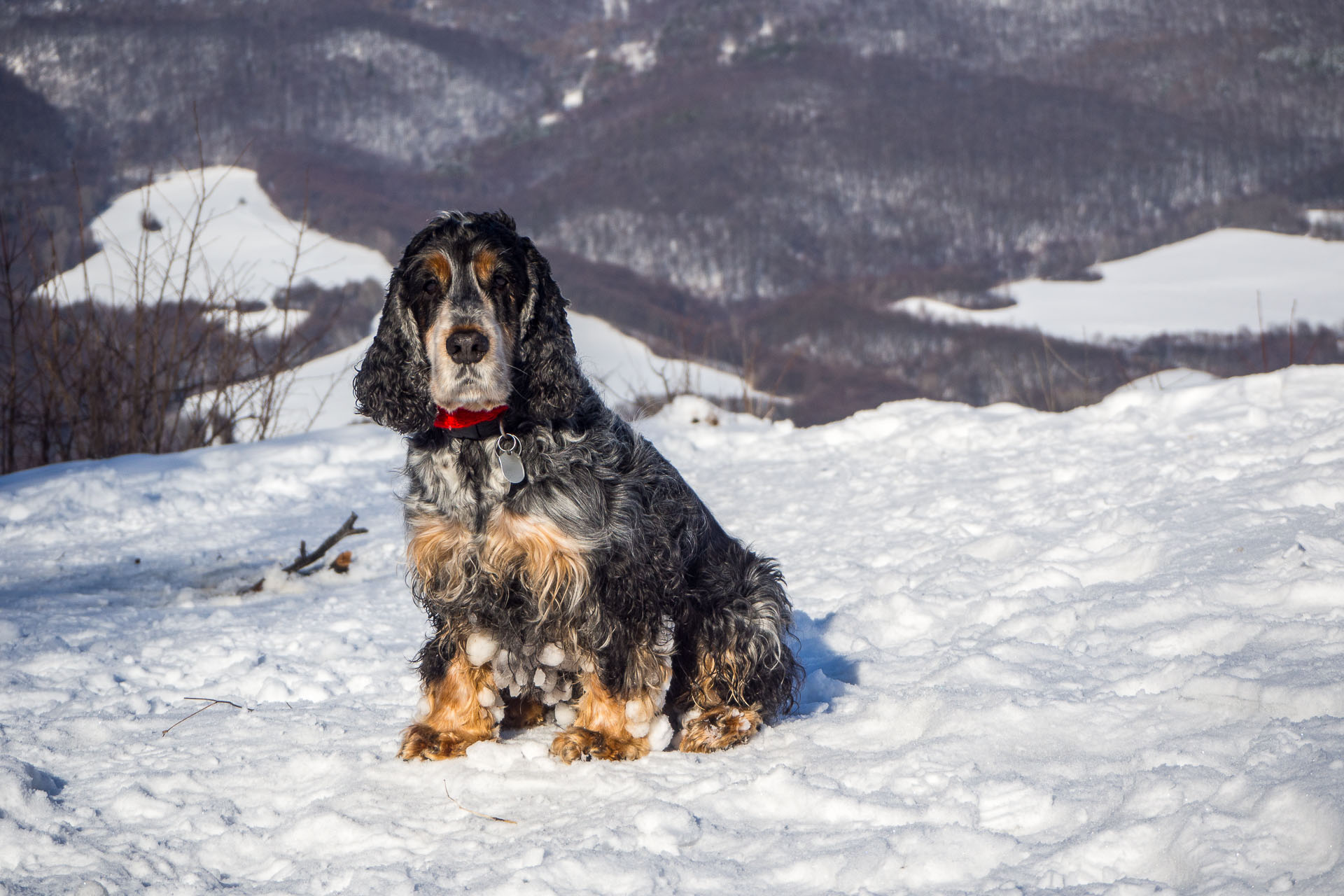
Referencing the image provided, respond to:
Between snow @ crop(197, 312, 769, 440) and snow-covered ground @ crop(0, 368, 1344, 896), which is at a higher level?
snow @ crop(197, 312, 769, 440)

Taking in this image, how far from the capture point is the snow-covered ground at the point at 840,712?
230 centimetres

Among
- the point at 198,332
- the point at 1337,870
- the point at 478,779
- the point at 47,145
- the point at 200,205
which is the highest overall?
the point at 47,145

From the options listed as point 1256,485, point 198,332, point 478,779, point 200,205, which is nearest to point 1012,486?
point 1256,485

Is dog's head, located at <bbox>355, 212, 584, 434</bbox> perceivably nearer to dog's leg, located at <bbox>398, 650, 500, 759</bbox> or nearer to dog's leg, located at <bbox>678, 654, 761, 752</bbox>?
dog's leg, located at <bbox>398, 650, 500, 759</bbox>

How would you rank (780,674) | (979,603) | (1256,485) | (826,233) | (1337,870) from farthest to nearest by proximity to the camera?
(826,233), (1256,485), (979,603), (780,674), (1337,870)

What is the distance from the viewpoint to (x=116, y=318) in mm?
9906

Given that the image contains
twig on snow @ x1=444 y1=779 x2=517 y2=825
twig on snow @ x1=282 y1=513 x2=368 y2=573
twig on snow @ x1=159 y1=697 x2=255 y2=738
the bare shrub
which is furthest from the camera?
the bare shrub

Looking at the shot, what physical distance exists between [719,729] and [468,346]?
1.68 meters

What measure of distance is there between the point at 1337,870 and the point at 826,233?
6195 cm

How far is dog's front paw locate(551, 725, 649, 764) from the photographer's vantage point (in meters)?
3.18

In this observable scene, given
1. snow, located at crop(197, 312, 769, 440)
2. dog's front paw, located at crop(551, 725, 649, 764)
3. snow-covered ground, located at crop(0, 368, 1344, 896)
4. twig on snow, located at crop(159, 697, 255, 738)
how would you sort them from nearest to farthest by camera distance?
snow-covered ground, located at crop(0, 368, 1344, 896) < dog's front paw, located at crop(551, 725, 649, 764) < twig on snow, located at crop(159, 697, 255, 738) < snow, located at crop(197, 312, 769, 440)

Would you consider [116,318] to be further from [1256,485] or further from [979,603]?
[1256,485]

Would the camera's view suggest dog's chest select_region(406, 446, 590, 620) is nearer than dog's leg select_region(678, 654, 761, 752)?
Yes

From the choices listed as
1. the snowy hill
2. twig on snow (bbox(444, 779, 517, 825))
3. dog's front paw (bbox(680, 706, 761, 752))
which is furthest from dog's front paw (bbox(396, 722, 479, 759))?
the snowy hill
